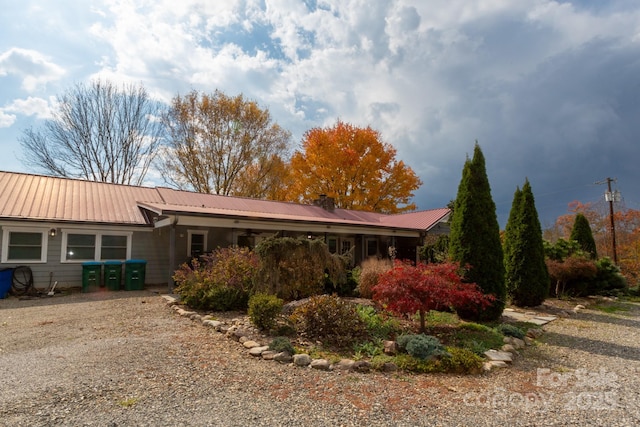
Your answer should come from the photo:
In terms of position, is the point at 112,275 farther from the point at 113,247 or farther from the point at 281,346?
the point at 281,346

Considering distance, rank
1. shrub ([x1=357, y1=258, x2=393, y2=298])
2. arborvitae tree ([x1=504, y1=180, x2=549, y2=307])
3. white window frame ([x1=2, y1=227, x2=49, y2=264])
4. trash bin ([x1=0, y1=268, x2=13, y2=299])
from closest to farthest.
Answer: shrub ([x1=357, y1=258, x2=393, y2=298]), arborvitae tree ([x1=504, y1=180, x2=549, y2=307]), trash bin ([x1=0, y1=268, x2=13, y2=299]), white window frame ([x1=2, y1=227, x2=49, y2=264])

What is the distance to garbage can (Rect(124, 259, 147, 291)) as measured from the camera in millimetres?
11766

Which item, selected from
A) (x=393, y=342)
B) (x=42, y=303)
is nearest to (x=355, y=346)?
(x=393, y=342)

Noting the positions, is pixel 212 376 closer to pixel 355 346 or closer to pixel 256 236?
pixel 355 346

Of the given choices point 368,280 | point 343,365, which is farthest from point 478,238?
point 343,365

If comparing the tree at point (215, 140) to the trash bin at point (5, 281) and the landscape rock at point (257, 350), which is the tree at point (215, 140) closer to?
the trash bin at point (5, 281)

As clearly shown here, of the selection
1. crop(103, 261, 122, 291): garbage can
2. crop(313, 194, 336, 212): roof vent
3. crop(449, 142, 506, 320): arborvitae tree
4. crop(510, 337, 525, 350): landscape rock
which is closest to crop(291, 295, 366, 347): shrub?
crop(510, 337, 525, 350): landscape rock

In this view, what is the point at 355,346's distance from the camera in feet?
17.9

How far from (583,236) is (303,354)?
18.1m

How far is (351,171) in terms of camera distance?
26219 mm

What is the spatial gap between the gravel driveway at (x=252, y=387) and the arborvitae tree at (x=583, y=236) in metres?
12.9

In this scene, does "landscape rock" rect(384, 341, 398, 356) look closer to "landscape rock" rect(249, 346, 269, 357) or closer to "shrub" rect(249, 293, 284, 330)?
"landscape rock" rect(249, 346, 269, 357)

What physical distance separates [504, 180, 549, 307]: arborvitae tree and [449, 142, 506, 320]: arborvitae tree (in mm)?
2495

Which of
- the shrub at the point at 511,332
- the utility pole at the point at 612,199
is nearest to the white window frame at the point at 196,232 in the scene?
the shrub at the point at 511,332
